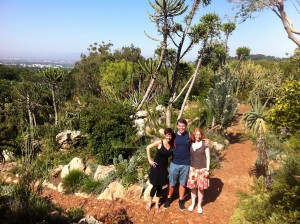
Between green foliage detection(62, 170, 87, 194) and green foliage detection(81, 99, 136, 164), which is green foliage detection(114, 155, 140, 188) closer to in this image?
green foliage detection(81, 99, 136, 164)

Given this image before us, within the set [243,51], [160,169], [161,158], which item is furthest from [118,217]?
[243,51]

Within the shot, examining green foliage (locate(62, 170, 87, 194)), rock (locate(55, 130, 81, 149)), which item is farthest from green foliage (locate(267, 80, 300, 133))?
rock (locate(55, 130, 81, 149))

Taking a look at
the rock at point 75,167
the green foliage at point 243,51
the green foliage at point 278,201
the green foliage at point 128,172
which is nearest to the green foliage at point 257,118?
the green foliage at point 278,201

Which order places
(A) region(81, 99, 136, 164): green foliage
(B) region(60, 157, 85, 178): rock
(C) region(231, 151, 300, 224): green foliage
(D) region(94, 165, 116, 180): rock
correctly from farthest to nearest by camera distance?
(A) region(81, 99, 136, 164): green foliage → (B) region(60, 157, 85, 178): rock → (D) region(94, 165, 116, 180): rock → (C) region(231, 151, 300, 224): green foliage

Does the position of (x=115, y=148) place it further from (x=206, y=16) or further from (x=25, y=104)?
(x=25, y=104)

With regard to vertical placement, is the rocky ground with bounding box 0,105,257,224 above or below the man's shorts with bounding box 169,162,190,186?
below

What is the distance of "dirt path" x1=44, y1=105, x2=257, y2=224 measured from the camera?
505cm

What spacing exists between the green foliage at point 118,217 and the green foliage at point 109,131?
2.78 metres

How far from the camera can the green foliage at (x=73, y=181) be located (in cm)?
670

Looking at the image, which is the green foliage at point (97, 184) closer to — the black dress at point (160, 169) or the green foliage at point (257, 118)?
the black dress at point (160, 169)

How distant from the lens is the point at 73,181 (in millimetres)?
6785

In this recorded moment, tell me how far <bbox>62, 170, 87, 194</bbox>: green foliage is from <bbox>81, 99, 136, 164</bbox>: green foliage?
1.14 m

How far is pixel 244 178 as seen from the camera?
6.72 metres

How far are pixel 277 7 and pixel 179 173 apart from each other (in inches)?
396
